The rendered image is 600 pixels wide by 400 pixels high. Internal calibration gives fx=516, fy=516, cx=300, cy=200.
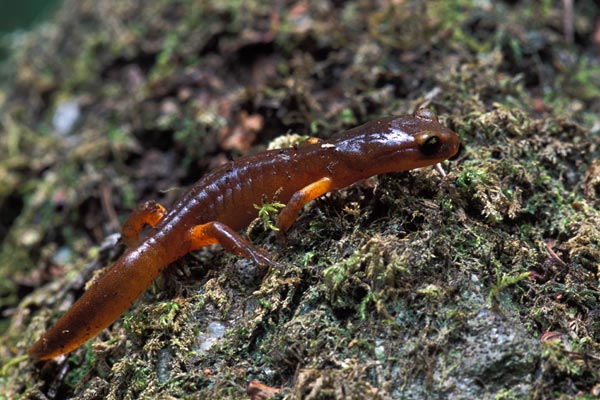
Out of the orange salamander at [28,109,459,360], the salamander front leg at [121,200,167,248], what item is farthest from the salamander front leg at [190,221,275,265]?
the salamander front leg at [121,200,167,248]

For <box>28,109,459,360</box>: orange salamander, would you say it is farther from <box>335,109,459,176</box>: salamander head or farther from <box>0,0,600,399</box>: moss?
<box>0,0,600,399</box>: moss

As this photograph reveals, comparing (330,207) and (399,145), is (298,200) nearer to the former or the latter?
(330,207)

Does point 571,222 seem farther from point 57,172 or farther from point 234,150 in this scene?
point 57,172

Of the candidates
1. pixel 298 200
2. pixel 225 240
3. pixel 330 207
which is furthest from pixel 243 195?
pixel 330 207

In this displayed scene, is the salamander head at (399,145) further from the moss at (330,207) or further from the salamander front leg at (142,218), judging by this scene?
the salamander front leg at (142,218)

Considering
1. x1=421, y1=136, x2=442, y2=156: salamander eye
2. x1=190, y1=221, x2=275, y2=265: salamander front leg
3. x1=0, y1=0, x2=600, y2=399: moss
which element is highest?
x1=421, y1=136, x2=442, y2=156: salamander eye

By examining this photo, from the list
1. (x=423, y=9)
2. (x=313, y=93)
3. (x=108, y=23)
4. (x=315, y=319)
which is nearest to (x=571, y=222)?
(x=315, y=319)
